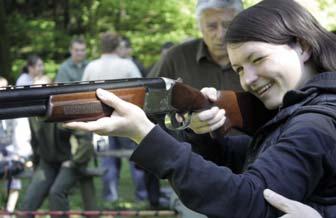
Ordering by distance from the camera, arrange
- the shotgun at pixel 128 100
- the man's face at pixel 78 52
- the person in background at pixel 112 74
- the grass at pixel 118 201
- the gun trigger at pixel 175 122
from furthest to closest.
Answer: the man's face at pixel 78 52 < the grass at pixel 118 201 < the person in background at pixel 112 74 < the gun trigger at pixel 175 122 < the shotgun at pixel 128 100

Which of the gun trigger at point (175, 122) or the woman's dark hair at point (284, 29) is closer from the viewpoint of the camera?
the woman's dark hair at point (284, 29)

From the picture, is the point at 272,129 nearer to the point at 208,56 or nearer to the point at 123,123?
the point at 123,123

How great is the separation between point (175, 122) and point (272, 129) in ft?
2.03

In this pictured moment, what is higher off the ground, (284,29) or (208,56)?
(284,29)

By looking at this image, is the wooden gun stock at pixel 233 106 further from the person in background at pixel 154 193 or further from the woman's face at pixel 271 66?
the person in background at pixel 154 193

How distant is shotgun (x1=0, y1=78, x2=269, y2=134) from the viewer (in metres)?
2.02

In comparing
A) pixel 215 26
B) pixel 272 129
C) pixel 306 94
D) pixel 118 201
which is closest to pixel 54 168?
pixel 118 201

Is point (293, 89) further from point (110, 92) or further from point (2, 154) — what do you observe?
point (2, 154)

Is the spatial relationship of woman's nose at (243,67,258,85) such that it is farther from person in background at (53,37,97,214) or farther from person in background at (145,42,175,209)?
person in background at (145,42,175,209)

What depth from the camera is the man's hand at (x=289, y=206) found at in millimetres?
1918

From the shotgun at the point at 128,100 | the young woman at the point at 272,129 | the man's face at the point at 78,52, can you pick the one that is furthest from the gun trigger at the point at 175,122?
the man's face at the point at 78,52

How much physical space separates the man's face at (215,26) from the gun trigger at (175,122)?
145 cm

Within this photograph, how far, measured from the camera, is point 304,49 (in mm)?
2256

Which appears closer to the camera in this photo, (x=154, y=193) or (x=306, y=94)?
(x=306, y=94)
